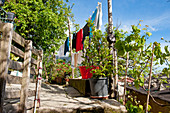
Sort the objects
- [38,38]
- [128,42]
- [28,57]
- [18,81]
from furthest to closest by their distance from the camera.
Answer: [38,38] → [28,57] → [18,81] → [128,42]

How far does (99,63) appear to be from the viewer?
311 centimetres

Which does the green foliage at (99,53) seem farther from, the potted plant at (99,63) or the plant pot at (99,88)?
the plant pot at (99,88)

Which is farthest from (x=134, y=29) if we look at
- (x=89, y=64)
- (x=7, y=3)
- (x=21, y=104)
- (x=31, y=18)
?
(x=7, y=3)

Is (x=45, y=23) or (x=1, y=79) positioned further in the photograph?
(x=45, y=23)

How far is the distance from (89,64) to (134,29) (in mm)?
1985

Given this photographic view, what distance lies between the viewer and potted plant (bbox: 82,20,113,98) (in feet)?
9.49

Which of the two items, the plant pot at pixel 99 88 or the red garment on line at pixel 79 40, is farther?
the red garment on line at pixel 79 40

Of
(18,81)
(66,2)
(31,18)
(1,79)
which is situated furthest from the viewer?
(66,2)

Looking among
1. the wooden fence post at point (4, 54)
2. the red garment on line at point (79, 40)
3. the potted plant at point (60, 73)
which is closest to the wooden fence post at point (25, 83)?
the wooden fence post at point (4, 54)

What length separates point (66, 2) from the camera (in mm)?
9609

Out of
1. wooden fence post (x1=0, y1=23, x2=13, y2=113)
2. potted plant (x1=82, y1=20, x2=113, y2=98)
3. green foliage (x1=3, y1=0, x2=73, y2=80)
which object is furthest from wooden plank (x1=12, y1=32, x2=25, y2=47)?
green foliage (x1=3, y1=0, x2=73, y2=80)

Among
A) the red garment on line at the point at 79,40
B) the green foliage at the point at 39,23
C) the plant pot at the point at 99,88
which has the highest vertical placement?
the green foliage at the point at 39,23

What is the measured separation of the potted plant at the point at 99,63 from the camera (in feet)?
9.49

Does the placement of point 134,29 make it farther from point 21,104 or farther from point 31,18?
point 31,18
